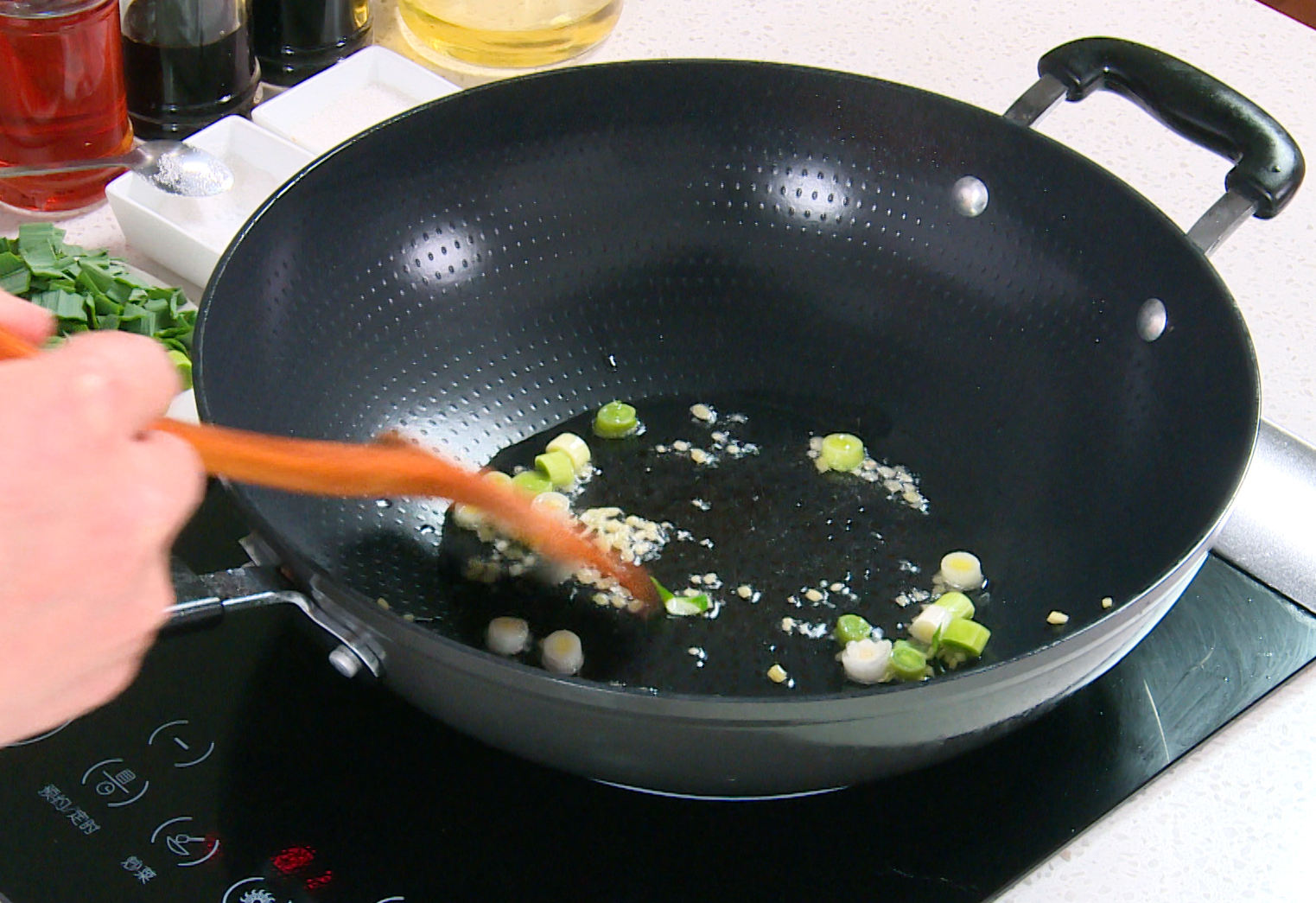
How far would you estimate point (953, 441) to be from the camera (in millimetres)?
981

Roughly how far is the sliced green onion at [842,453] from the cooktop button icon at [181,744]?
459 millimetres

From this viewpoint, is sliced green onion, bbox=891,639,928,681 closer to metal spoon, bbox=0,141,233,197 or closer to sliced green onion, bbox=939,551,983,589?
sliced green onion, bbox=939,551,983,589

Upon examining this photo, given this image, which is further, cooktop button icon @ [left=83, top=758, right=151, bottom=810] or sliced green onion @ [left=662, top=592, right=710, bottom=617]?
sliced green onion @ [left=662, top=592, right=710, bottom=617]

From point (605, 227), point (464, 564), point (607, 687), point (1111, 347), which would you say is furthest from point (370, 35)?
point (607, 687)

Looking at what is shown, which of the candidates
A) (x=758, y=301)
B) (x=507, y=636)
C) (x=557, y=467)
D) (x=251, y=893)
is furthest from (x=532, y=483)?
(x=251, y=893)

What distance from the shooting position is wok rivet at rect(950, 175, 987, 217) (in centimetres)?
101

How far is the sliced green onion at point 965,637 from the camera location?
2.70 ft

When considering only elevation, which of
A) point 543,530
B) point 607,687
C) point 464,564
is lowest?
point 464,564

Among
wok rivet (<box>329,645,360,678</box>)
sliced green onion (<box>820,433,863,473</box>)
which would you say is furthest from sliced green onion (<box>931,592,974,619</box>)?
wok rivet (<box>329,645,360,678</box>)

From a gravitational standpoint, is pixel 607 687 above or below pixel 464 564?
above

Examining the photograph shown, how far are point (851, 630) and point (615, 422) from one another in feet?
0.79

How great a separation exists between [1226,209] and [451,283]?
543mm

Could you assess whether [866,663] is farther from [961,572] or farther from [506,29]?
[506,29]

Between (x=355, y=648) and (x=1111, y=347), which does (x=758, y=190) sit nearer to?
(x=1111, y=347)
